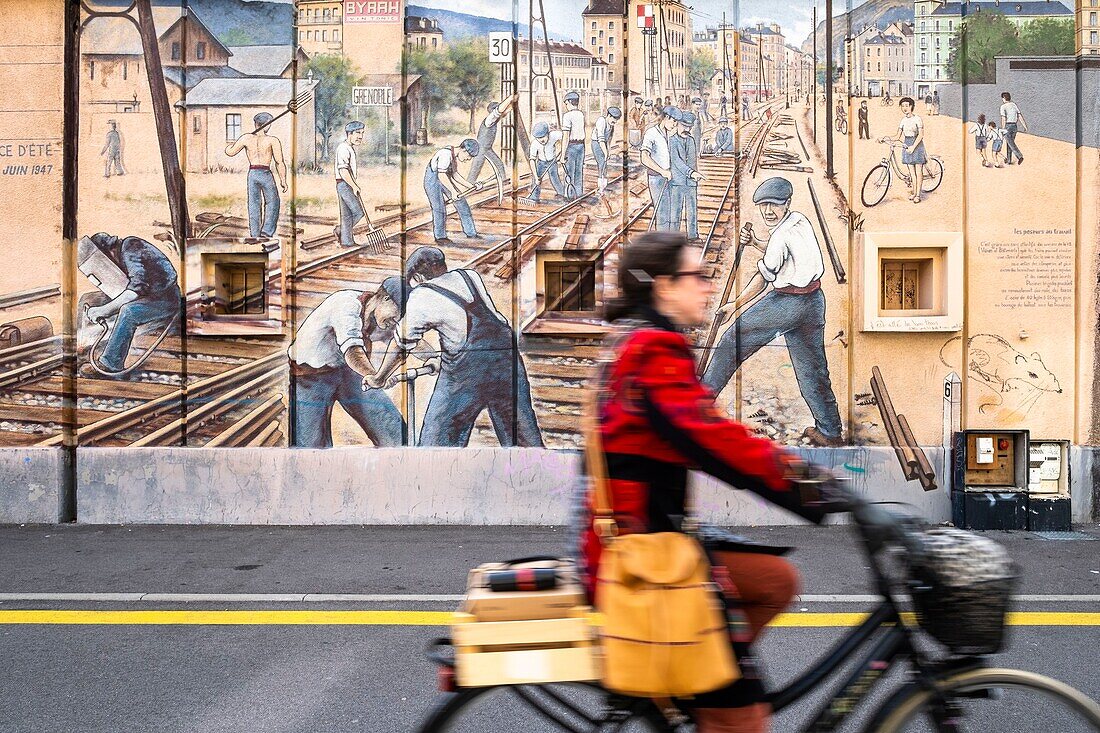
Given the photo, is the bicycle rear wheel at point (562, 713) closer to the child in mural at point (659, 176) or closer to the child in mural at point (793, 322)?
the child in mural at point (793, 322)

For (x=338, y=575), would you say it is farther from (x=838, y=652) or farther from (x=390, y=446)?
(x=838, y=652)

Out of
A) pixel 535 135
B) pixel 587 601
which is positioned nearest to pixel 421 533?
pixel 535 135

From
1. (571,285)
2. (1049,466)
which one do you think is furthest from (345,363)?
(1049,466)

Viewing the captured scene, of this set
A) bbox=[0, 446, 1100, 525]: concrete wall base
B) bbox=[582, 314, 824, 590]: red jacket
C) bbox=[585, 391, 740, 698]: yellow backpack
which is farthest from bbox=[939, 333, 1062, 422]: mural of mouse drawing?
bbox=[585, 391, 740, 698]: yellow backpack

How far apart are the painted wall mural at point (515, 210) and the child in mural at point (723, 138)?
0.08ft

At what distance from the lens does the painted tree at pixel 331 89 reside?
30.4 feet

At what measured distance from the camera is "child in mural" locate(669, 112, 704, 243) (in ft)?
30.3

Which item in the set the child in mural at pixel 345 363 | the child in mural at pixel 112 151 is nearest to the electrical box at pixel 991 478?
the child in mural at pixel 345 363

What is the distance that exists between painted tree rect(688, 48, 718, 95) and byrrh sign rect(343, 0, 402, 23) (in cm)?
333

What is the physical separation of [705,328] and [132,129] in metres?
6.76

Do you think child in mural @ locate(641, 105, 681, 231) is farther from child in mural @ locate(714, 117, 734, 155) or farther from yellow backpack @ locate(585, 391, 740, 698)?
yellow backpack @ locate(585, 391, 740, 698)

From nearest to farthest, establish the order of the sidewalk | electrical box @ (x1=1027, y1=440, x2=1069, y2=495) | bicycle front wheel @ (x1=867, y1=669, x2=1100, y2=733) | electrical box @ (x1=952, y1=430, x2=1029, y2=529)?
1. bicycle front wheel @ (x1=867, y1=669, x2=1100, y2=733)
2. the sidewalk
3. electrical box @ (x1=952, y1=430, x2=1029, y2=529)
4. electrical box @ (x1=1027, y1=440, x2=1069, y2=495)

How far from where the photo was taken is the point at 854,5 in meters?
9.34

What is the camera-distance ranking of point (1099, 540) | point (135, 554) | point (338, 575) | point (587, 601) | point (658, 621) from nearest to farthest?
1. point (658, 621)
2. point (587, 601)
3. point (338, 575)
4. point (135, 554)
5. point (1099, 540)
